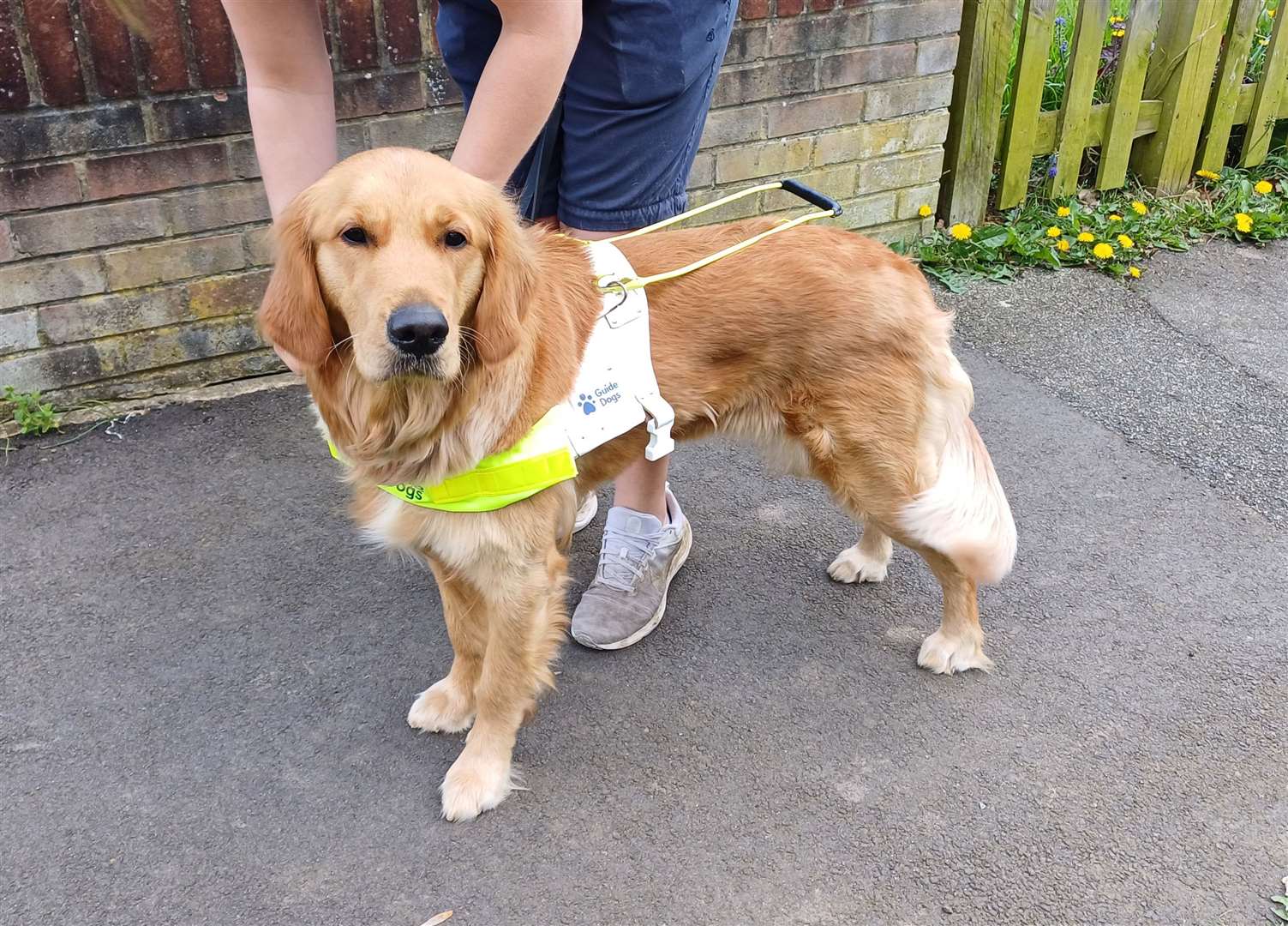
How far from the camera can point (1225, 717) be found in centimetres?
253

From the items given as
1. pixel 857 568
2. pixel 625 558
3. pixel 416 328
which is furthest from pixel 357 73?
pixel 857 568

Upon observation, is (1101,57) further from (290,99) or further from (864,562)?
(290,99)

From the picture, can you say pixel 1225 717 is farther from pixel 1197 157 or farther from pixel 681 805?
pixel 1197 157

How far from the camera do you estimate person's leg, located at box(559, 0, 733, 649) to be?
7.57 ft

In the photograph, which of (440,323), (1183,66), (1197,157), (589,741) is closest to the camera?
(440,323)

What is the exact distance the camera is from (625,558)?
2879mm

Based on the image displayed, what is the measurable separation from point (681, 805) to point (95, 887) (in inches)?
48.6

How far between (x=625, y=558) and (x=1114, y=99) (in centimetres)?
389

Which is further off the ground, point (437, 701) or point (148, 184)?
point (148, 184)

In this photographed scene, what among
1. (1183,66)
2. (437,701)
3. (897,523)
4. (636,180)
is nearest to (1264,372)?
(1183,66)

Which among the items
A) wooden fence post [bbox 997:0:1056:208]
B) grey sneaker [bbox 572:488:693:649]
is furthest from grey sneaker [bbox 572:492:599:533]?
wooden fence post [bbox 997:0:1056:208]

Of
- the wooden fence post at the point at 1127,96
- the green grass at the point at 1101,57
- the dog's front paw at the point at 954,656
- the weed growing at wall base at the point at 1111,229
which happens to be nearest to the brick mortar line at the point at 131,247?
the dog's front paw at the point at 954,656

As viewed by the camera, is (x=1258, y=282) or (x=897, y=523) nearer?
(x=897, y=523)

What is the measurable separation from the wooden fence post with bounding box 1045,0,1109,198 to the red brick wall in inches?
50.2
